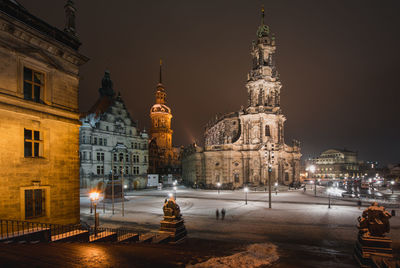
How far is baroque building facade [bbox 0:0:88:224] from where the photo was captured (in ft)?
40.6

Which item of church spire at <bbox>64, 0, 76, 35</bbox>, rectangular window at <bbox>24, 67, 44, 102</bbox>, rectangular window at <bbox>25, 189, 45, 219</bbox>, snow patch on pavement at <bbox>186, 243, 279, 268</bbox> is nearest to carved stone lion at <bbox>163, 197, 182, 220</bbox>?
snow patch on pavement at <bbox>186, 243, 279, 268</bbox>

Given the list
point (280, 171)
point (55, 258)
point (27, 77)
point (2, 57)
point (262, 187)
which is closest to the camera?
point (55, 258)

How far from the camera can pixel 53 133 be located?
14.8 meters

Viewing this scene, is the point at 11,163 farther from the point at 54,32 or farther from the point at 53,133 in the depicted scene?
the point at 54,32

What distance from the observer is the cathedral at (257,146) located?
194ft


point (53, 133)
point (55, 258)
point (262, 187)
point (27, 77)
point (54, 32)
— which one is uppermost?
point (54, 32)

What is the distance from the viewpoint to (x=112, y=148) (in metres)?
54.1

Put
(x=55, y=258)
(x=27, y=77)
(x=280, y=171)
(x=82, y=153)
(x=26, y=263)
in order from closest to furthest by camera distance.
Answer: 1. (x=26, y=263)
2. (x=55, y=258)
3. (x=27, y=77)
4. (x=82, y=153)
5. (x=280, y=171)

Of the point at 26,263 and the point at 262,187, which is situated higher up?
the point at 26,263

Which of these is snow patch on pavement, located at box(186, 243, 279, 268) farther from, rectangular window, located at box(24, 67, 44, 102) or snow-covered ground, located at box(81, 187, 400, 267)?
rectangular window, located at box(24, 67, 44, 102)

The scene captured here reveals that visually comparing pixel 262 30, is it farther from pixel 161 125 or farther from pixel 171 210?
pixel 171 210

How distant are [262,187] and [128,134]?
1354 inches

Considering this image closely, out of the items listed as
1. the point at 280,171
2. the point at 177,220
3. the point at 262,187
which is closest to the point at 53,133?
the point at 177,220

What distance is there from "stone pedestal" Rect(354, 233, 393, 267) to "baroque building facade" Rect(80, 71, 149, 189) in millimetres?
41344
